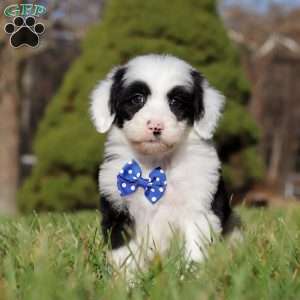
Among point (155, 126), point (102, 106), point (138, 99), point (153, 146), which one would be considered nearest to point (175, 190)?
point (153, 146)

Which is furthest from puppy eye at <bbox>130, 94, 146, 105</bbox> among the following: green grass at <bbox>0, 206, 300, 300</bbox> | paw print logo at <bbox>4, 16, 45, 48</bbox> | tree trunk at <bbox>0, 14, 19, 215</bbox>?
tree trunk at <bbox>0, 14, 19, 215</bbox>

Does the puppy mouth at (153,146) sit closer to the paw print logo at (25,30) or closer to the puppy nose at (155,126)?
the puppy nose at (155,126)

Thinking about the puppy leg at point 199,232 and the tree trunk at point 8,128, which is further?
the tree trunk at point 8,128

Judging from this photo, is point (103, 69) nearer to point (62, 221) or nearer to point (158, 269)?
point (62, 221)

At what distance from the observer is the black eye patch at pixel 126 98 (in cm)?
389

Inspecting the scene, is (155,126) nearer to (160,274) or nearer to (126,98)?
(126,98)

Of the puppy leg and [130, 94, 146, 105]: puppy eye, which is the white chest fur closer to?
the puppy leg

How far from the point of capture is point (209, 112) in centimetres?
410

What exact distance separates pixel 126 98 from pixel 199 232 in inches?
36.7

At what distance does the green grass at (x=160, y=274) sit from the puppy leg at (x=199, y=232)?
0.24 m

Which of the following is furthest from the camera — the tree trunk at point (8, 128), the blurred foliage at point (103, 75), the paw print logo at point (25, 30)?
the tree trunk at point (8, 128)

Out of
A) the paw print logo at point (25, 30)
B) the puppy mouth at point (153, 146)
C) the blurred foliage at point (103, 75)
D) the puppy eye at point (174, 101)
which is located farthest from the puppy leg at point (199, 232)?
the blurred foliage at point (103, 75)

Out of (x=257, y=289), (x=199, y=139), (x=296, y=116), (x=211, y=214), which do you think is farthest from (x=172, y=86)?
(x=296, y=116)

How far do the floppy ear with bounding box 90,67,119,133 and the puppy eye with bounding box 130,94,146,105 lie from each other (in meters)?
0.24
